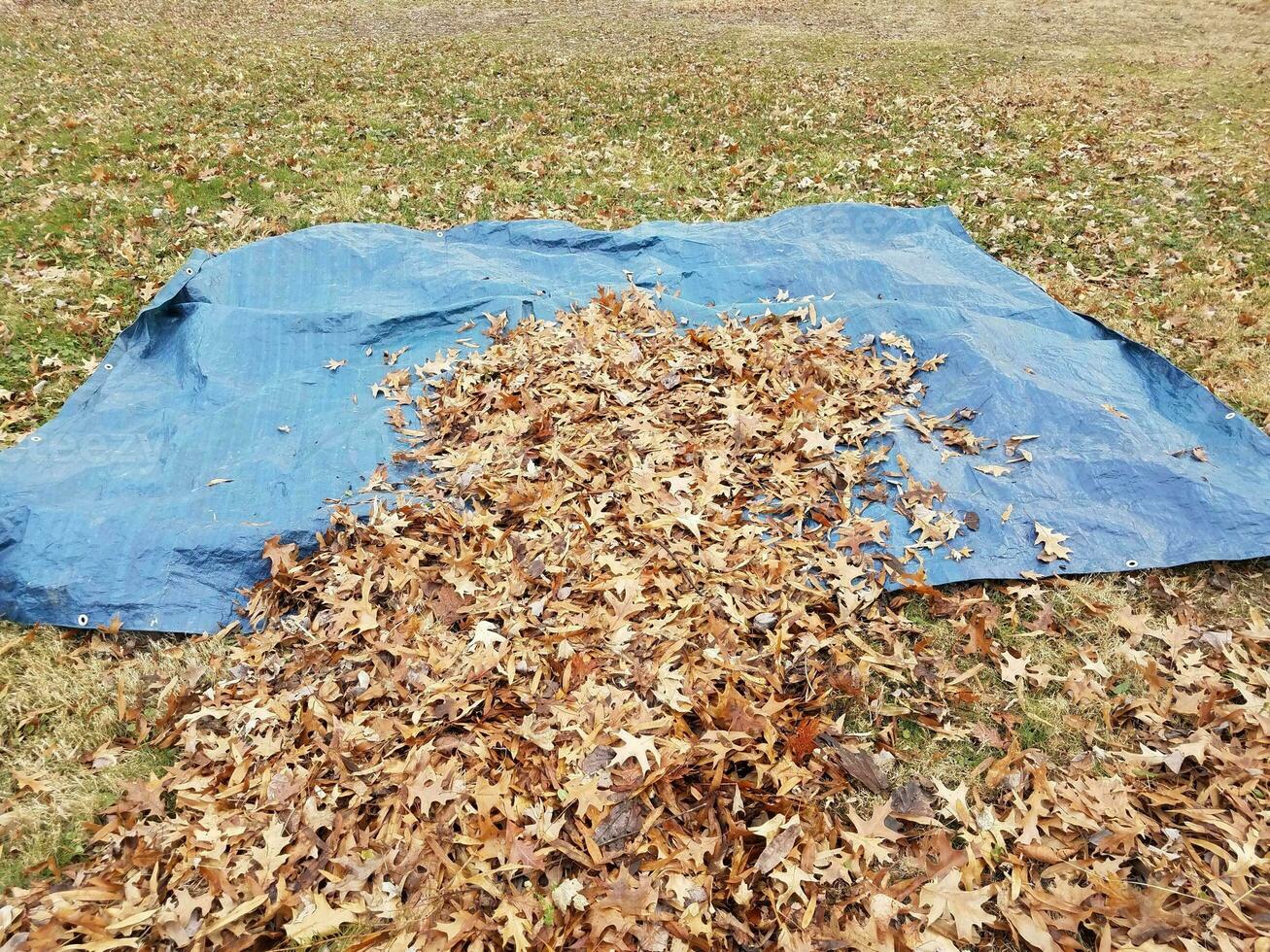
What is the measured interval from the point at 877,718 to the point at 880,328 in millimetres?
3032

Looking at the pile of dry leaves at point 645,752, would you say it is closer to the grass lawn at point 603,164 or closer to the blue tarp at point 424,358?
the grass lawn at point 603,164

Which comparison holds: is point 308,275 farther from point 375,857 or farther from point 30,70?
point 30,70

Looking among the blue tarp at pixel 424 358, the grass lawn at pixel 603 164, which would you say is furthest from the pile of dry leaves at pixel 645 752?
the blue tarp at pixel 424 358

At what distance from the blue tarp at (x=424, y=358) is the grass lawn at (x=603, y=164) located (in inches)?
13.9

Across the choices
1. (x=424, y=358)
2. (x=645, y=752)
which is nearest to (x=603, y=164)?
(x=424, y=358)

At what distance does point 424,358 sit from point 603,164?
531cm

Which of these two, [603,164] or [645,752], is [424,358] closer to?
[645,752]

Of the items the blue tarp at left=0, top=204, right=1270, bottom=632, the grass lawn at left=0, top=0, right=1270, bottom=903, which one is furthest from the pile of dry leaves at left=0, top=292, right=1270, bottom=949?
the blue tarp at left=0, top=204, right=1270, bottom=632

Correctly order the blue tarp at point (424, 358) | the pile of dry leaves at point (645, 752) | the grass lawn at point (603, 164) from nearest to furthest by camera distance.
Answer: the pile of dry leaves at point (645, 752), the grass lawn at point (603, 164), the blue tarp at point (424, 358)

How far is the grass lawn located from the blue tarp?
13.9 inches

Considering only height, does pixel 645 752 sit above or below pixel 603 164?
below

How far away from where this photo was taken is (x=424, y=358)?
4.93 metres

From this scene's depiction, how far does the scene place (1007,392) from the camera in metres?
4.44

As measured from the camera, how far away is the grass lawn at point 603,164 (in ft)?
11.3
